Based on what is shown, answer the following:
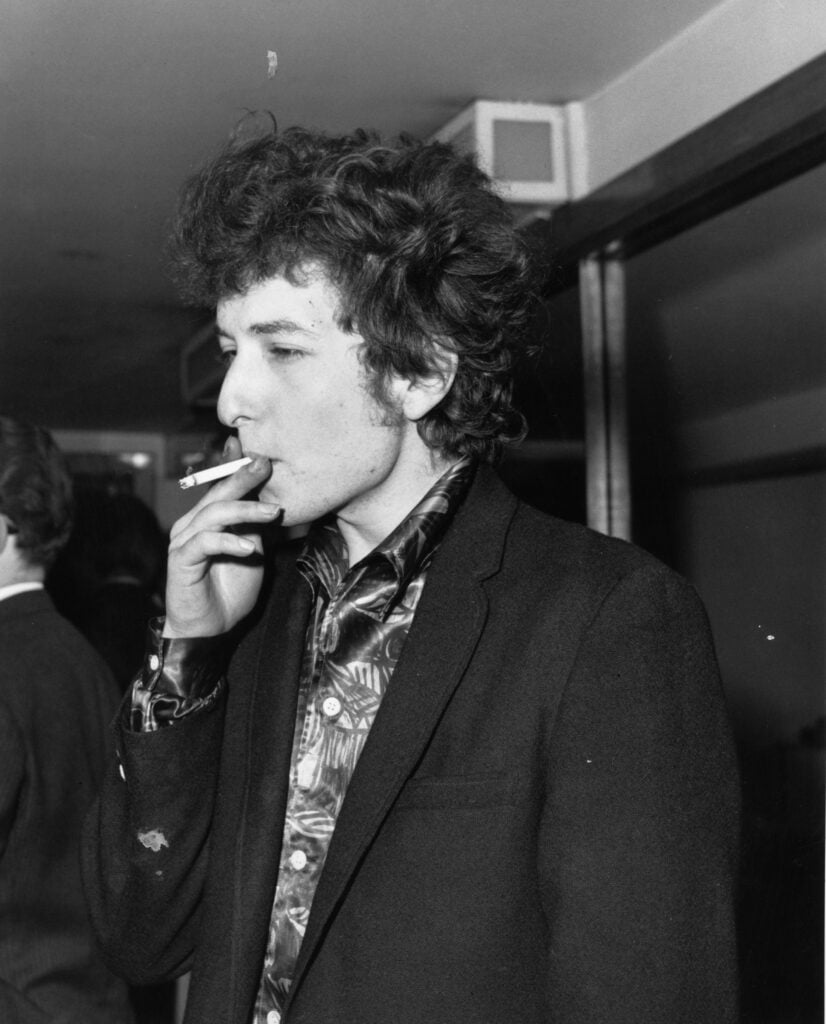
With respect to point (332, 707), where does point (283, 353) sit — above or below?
above

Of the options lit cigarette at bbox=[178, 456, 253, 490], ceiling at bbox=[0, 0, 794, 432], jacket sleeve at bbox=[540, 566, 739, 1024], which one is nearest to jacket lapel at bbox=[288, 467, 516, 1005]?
jacket sleeve at bbox=[540, 566, 739, 1024]

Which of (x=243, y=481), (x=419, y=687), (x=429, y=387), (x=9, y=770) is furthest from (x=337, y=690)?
(x=9, y=770)

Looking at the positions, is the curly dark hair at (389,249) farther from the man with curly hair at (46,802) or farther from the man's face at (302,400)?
the man with curly hair at (46,802)

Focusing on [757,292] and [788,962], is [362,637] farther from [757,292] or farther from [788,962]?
[757,292]

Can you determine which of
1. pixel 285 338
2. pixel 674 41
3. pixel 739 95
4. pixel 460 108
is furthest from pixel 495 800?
pixel 460 108

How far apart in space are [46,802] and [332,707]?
90cm

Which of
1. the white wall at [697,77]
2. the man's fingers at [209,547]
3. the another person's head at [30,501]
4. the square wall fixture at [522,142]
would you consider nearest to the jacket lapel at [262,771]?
the man's fingers at [209,547]

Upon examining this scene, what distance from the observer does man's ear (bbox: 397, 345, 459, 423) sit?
1.35 meters

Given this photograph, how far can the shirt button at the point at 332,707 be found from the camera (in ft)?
4.20

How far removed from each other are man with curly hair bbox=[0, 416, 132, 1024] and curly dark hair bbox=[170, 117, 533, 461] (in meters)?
0.84

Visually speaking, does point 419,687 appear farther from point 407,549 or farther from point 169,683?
point 169,683

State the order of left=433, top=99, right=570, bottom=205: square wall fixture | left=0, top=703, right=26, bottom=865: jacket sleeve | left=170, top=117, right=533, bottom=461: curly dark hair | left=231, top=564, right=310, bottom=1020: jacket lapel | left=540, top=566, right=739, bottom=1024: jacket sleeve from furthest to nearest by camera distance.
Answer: left=433, top=99, right=570, bottom=205: square wall fixture, left=0, top=703, right=26, bottom=865: jacket sleeve, left=170, top=117, right=533, bottom=461: curly dark hair, left=231, top=564, right=310, bottom=1020: jacket lapel, left=540, top=566, right=739, bottom=1024: jacket sleeve

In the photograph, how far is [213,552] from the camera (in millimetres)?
1277

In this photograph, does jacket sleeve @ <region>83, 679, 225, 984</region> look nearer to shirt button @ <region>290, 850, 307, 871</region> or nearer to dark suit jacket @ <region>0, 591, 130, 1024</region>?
shirt button @ <region>290, 850, 307, 871</region>
